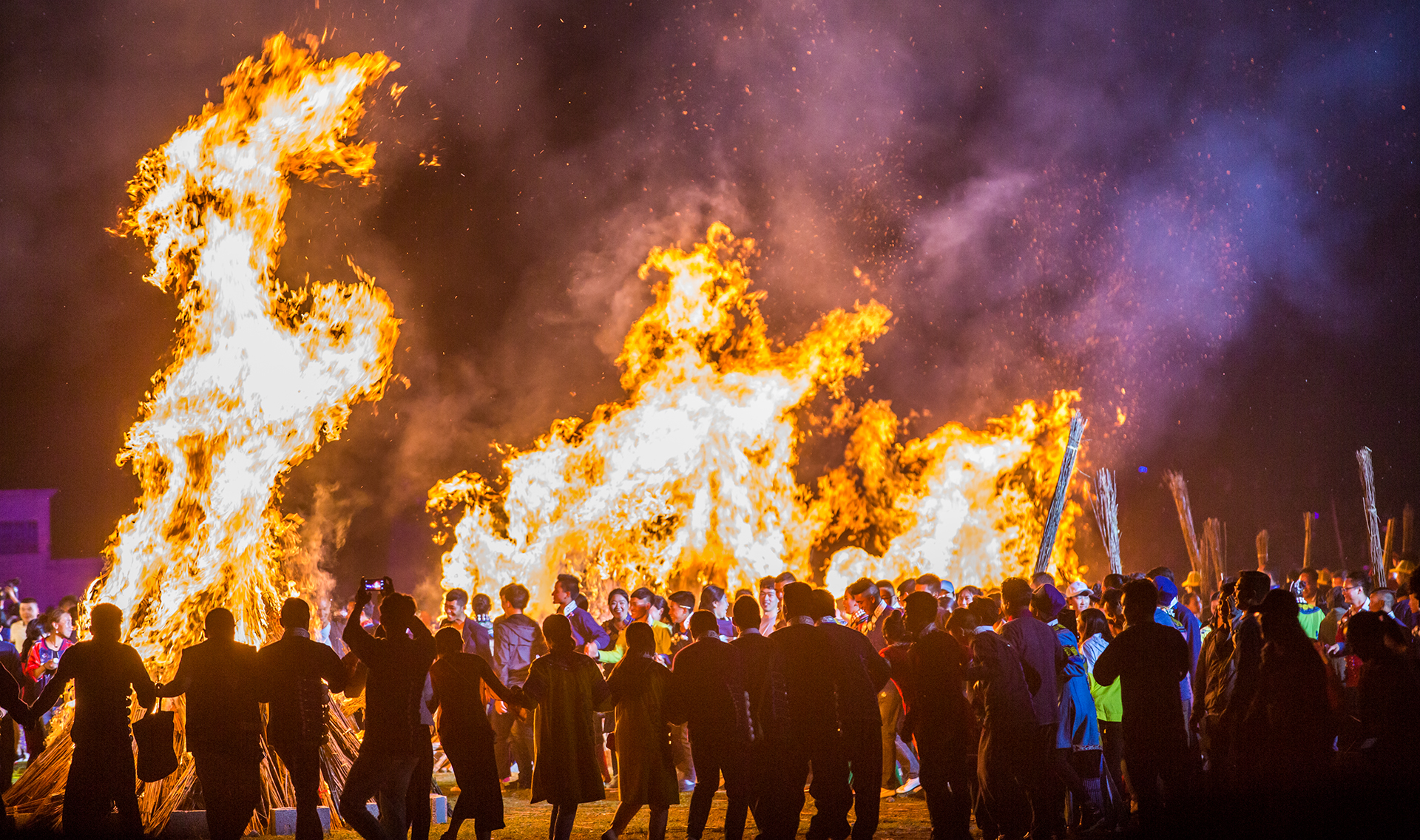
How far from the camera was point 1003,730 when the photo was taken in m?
7.20

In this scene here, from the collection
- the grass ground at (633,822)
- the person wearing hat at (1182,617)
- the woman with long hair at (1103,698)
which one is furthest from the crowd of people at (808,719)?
the grass ground at (633,822)

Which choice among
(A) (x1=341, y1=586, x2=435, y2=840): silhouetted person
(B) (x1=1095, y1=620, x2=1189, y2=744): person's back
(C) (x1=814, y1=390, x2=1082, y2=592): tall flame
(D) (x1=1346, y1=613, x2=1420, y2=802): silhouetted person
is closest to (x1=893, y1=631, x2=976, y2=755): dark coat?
(B) (x1=1095, y1=620, x2=1189, y2=744): person's back

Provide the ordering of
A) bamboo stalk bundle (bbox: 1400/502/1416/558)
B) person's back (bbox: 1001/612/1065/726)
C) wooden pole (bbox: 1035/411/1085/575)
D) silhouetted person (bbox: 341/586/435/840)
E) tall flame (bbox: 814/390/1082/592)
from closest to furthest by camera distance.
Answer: silhouetted person (bbox: 341/586/435/840), person's back (bbox: 1001/612/1065/726), wooden pole (bbox: 1035/411/1085/575), tall flame (bbox: 814/390/1082/592), bamboo stalk bundle (bbox: 1400/502/1416/558)

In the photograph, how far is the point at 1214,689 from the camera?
721 cm

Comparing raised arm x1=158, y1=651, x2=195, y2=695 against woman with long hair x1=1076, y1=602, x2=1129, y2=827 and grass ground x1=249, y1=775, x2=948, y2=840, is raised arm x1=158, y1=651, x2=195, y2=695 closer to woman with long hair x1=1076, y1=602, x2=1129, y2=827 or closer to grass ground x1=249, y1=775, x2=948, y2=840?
grass ground x1=249, y1=775, x2=948, y2=840

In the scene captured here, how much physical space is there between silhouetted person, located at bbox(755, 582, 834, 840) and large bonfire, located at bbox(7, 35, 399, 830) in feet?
12.9

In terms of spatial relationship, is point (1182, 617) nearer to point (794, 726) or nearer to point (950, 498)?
point (794, 726)

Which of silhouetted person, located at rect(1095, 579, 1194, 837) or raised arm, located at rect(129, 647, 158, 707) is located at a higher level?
raised arm, located at rect(129, 647, 158, 707)

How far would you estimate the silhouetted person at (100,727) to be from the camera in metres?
6.91

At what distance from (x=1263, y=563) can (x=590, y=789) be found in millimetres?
45761

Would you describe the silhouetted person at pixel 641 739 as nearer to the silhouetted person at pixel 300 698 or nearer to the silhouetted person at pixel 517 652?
the silhouetted person at pixel 300 698

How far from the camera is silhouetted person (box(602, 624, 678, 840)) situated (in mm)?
7273

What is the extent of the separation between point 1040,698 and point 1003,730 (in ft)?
1.74

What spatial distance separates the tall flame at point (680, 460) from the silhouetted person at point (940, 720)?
11.5 m
